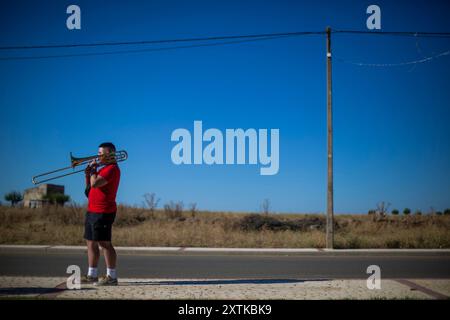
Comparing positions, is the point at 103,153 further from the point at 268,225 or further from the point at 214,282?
the point at 268,225

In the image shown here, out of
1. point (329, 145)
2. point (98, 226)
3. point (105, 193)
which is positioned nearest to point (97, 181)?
point (105, 193)

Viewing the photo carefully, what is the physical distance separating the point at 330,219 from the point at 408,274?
585 cm

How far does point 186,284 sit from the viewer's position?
6848 millimetres

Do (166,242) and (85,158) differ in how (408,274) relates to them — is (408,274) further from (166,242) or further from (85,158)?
(166,242)

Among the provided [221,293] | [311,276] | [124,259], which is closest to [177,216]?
[124,259]

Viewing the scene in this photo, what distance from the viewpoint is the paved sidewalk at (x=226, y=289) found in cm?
571

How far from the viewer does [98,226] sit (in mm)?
6219

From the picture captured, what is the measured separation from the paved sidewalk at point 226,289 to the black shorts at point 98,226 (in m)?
0.70

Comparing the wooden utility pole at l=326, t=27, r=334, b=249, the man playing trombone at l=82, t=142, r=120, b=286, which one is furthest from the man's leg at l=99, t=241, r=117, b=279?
the wooden utility pole at l=326, t=27, r=334, b=249

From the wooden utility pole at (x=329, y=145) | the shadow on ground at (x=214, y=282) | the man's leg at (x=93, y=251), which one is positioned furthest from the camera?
the wooden utility pole at (x=329, y=145)

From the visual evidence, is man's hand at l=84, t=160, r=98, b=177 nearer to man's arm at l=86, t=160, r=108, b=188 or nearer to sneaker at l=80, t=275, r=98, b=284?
man's arm at l=86, t=160, r=108, b=188

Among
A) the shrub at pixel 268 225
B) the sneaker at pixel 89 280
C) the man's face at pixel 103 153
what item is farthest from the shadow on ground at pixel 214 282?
the shrub at pixel 268 225

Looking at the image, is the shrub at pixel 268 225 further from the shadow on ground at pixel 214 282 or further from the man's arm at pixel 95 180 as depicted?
the man's arm at pixel 95 180

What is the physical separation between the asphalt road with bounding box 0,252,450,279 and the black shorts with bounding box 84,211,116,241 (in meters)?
1.82
